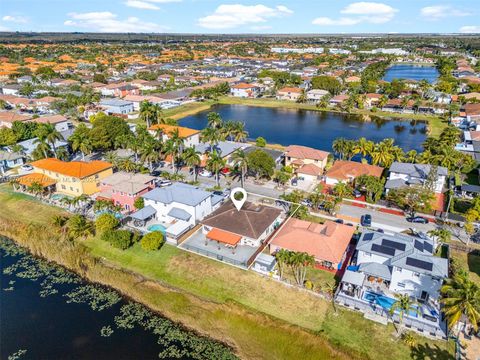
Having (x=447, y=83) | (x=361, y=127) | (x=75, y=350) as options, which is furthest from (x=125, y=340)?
(x=447, y=83)

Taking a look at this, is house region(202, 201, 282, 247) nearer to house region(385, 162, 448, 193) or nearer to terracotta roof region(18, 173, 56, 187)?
house region(385, 162, 448, 193)

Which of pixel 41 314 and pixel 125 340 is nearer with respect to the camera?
pixel 125 340

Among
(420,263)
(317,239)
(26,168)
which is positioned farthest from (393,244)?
(26,168)

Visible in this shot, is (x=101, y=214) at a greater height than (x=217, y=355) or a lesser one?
greater

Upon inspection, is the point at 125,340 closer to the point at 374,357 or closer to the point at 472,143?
the point at 374,357

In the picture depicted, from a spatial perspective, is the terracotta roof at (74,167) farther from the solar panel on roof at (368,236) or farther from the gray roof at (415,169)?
the gray roof at (415,169)

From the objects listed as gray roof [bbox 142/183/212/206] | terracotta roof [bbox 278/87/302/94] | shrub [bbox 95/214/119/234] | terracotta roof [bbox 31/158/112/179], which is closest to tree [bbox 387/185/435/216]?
gray roof [bbox 142/183/212/206]

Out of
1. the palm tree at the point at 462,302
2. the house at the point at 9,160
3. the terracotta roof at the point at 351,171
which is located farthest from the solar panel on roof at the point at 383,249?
the house at the point at 9,160
